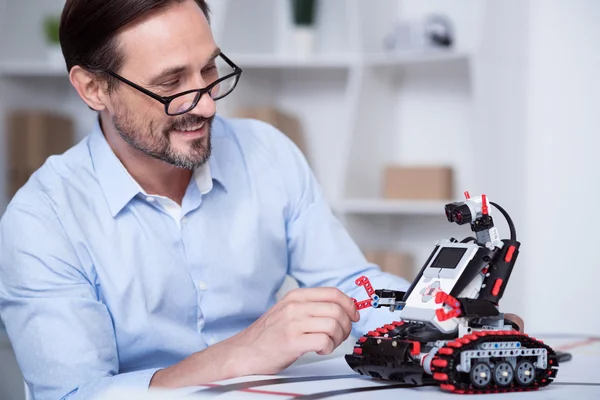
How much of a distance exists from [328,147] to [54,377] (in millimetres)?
2147

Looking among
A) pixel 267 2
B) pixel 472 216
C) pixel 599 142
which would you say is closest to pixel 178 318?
pixel 472 216

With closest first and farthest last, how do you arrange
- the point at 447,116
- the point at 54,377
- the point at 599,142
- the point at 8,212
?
the point at 54,377 < the point at 8,212 < the point at 599,142 < the point at 447,116

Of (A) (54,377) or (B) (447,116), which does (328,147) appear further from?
(A) (54,377)

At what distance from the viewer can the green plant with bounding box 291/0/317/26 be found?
121 inches

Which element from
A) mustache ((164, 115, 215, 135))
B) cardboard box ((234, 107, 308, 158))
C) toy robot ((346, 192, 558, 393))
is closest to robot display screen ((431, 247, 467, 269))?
toy robot ((346, 192, 558, 393))

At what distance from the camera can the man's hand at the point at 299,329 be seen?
1.14 metres

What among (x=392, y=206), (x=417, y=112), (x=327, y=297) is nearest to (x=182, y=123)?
(x=327, y=297)

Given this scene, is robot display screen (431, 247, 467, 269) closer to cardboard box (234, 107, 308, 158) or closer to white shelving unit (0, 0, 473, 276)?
white shelving unit (0, 0, 473, 276)

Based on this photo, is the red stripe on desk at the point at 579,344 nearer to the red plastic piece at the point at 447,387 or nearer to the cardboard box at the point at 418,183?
the red plastic piece at the point at 447,387

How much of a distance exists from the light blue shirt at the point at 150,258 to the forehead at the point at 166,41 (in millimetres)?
198

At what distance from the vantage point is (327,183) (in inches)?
130

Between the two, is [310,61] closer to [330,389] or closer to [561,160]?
[561,160]

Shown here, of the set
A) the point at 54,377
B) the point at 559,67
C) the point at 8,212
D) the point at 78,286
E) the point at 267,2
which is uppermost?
the point at 267,2

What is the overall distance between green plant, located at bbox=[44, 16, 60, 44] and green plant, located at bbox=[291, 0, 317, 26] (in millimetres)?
975
